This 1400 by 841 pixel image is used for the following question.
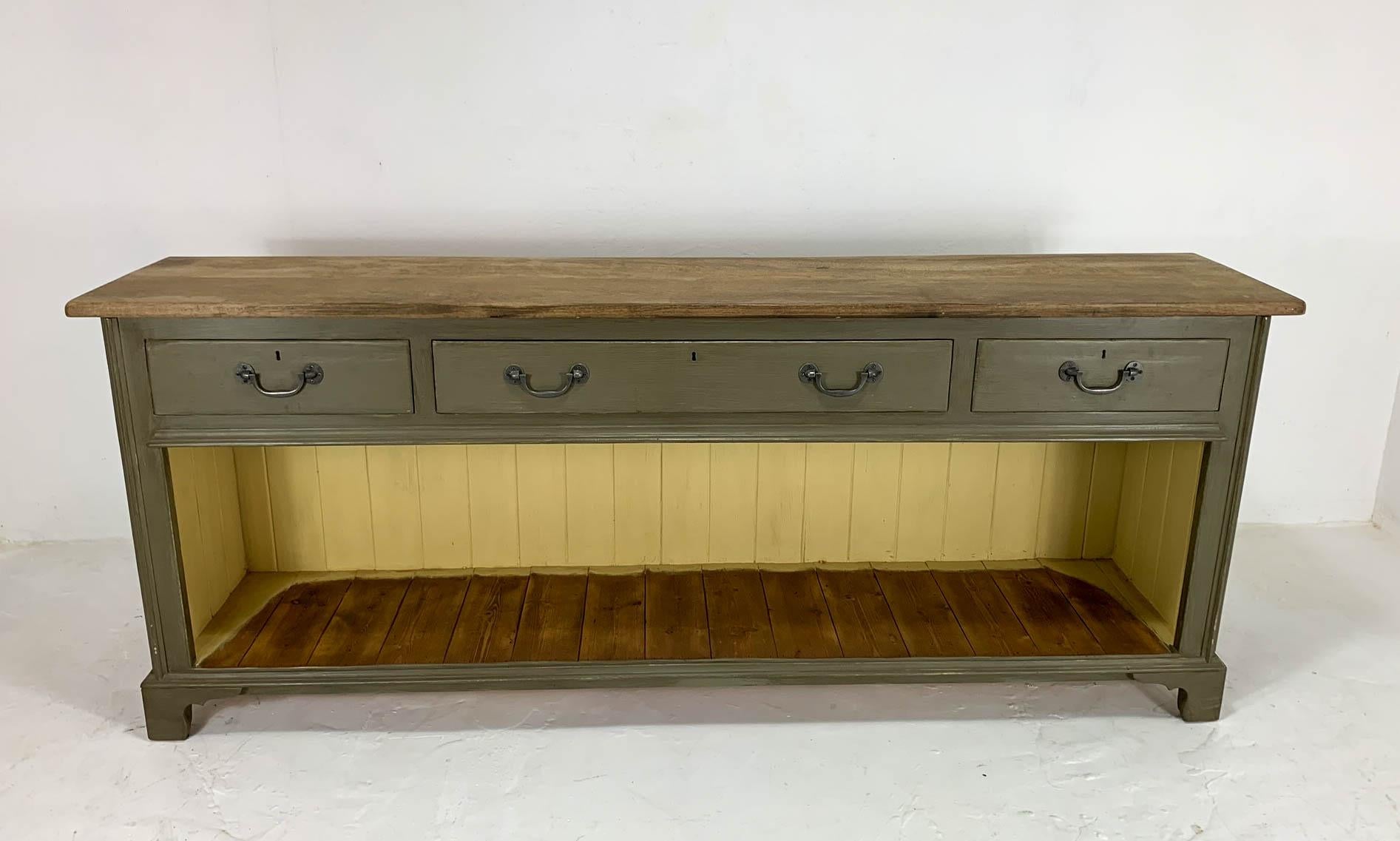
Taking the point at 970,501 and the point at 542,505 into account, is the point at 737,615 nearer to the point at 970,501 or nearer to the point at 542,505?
the point at 542,505

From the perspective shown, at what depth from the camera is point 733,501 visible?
2.87m

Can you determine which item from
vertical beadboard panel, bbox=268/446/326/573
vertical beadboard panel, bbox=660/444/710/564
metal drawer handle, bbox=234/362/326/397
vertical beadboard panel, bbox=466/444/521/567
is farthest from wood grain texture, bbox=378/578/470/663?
metal drawer handle, bbox=234/362/326/397

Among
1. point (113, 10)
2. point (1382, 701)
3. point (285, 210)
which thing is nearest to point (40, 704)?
point (285, 210)

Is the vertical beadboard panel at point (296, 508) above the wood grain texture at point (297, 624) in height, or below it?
above

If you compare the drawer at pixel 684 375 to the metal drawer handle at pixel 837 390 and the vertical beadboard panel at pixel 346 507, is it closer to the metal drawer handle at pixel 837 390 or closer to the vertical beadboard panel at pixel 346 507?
the metal drawer handle at pixel 837 390

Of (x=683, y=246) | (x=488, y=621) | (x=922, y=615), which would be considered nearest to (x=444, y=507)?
(x=488, y=621)

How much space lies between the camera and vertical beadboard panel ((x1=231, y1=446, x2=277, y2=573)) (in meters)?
→ 2.76

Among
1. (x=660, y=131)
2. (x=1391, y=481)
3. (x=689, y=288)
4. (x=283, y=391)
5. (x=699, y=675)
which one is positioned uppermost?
(x=660, y=131)

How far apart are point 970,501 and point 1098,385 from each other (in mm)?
719

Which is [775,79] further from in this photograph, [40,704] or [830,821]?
[40,704]

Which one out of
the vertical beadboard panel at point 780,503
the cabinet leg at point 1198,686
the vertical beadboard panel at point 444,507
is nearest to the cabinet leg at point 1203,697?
the cabinet leg at point 1198,686

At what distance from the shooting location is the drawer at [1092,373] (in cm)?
222

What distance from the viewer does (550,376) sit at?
7.20 ft

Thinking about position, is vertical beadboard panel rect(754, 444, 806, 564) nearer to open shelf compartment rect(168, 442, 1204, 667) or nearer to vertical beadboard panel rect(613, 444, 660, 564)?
open shelf compartment rect(168, 442, 1204, 667)
